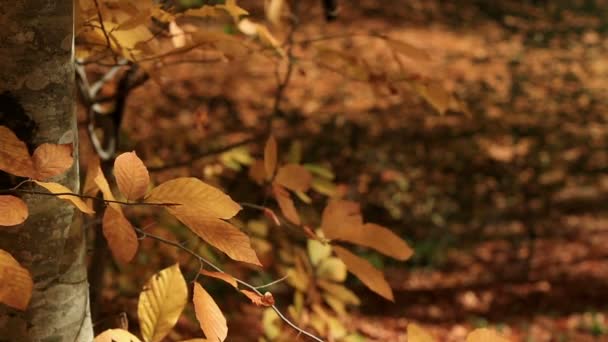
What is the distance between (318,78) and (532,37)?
3.38 meters

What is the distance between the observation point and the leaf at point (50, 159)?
0.59 metres

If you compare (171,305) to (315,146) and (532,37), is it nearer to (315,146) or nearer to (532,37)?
Result: (315,146)

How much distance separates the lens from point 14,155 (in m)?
0.58

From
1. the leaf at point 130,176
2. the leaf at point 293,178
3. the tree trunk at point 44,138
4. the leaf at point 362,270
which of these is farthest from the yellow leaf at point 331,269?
the leaf at point 130,176

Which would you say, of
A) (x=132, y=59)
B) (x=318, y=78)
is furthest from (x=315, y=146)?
(x=132, y=59)

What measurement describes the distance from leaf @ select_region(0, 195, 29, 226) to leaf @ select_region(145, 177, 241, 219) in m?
0.11

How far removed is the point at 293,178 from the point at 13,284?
0.45m

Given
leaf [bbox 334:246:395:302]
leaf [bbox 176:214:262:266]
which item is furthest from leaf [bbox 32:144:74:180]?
leaf [bbox 334:246:395:302]

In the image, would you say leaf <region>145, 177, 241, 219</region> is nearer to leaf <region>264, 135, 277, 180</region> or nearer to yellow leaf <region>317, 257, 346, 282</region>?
leaf <region>264, 135, 277, 180</region>

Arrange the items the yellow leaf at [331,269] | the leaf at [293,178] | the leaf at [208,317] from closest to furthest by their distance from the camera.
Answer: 1. the leaf at [208,317]
2. the leaf at [293,178]
3. the yellow leaf at [331,269]

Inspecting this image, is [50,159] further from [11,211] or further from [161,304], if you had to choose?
[161,304]

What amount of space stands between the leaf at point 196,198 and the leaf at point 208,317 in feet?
0.32

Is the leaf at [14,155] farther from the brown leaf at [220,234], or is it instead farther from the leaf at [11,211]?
the brown leaf at [220,234]

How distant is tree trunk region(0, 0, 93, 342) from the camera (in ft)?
2.03
